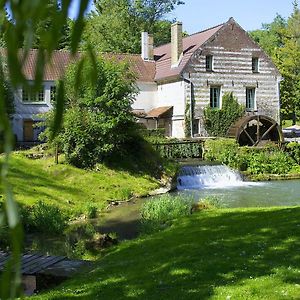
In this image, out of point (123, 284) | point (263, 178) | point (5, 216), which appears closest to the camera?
point (5, 216)

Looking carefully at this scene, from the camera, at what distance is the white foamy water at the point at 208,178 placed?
85.4 ft

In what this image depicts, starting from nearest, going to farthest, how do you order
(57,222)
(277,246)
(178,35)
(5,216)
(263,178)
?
(5,216)
(277,246)
(57,222)
(263,178)
(178,35)

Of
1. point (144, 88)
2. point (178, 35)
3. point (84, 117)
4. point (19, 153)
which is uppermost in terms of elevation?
point (178, 35)

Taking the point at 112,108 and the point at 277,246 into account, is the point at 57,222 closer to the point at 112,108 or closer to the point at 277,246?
the point at 277,246

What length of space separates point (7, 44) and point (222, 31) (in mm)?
38393

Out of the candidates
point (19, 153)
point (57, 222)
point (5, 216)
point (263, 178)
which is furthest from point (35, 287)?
point (263, 178)

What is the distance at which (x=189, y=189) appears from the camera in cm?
2497

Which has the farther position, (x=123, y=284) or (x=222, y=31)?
(x=222, y=31)

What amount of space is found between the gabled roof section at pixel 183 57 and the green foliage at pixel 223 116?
3.49m

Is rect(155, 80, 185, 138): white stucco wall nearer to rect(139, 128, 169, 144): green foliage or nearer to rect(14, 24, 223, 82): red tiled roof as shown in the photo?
rect(14, 24, 223, 82): red tiled roof

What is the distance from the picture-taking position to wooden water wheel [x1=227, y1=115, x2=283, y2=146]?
36000 millimetres

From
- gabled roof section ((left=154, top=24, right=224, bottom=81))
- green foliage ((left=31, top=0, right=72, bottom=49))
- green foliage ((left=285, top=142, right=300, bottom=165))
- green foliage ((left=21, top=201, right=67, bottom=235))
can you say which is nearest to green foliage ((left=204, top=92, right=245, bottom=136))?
gabled roof section ((left=154, top=24, right=224, bottom=81))

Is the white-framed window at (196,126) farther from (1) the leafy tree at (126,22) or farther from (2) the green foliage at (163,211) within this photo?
(2) the green foliage at (163,211)

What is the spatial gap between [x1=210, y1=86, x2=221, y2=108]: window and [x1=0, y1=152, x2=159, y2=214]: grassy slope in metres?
15.3
